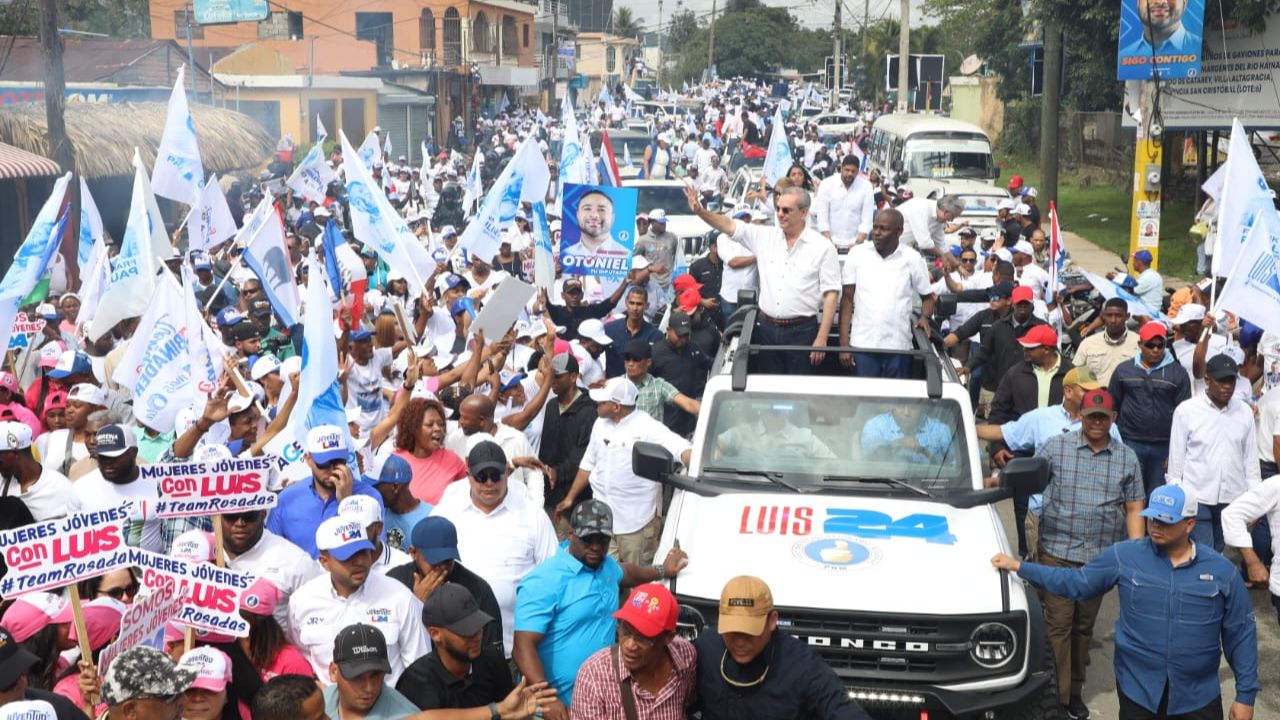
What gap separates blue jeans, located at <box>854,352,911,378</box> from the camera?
8648 mm

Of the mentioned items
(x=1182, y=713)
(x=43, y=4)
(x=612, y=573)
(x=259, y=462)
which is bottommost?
(x=1182, y=713)

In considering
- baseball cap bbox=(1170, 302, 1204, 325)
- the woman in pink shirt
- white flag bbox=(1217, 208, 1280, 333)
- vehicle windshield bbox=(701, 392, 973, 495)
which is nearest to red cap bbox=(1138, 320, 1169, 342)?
white flag bbox=(1217, 208, 1280, 333)

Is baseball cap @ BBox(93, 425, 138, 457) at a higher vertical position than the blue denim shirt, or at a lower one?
higher

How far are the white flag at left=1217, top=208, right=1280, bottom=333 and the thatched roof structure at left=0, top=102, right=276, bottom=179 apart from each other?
1643 cm

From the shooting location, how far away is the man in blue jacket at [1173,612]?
633 cm

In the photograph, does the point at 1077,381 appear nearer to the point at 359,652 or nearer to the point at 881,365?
the point at 881,365

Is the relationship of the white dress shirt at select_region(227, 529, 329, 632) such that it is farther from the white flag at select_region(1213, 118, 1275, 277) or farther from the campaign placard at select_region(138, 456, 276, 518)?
the white flag at select_region(1213, 118, 1275, 277)

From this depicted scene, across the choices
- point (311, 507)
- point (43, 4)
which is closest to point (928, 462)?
point (311, 507)

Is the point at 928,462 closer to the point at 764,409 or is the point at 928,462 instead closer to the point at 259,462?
the point at 764,409

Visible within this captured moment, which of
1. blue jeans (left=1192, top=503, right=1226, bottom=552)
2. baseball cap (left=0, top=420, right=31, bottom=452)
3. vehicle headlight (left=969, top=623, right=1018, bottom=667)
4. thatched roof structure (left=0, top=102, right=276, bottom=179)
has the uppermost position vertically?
thatched roof structure (left=0, top=102, right=276, bottom=179)

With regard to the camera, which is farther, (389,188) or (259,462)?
(389,188)

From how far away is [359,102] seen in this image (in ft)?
164

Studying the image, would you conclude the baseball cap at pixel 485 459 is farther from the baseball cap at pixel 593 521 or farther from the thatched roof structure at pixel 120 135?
the thatched roof structure at pixel 120 135

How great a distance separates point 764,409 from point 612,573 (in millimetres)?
1650
